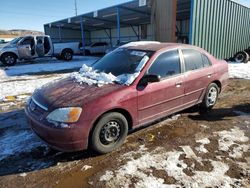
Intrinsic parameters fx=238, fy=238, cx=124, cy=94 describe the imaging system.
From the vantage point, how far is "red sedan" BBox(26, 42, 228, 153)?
3301mm

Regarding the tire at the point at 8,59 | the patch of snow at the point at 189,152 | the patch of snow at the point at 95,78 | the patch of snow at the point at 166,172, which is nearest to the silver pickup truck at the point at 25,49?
the tire at the point at 8,59

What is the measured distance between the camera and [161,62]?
14.1ft

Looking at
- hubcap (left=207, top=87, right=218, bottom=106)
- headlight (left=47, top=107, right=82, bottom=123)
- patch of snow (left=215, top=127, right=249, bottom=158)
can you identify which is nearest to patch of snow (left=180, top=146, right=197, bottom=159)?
patch of snow (left=215, top=127, right=249, bottom=158)

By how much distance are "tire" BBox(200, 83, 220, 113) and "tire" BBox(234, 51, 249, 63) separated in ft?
32.7

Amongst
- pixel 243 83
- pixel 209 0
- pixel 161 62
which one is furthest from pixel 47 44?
pixel 161 62

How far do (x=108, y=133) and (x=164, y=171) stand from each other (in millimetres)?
994

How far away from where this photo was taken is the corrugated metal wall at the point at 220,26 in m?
12.0

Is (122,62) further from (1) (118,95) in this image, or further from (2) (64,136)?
(2) (64,136)

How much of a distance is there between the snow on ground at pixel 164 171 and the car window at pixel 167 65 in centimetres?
133

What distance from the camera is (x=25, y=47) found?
15.7 m

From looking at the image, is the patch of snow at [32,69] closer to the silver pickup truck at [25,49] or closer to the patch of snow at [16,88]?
the silver pickup truck at [25,49]

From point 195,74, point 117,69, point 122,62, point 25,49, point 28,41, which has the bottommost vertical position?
point 195,74

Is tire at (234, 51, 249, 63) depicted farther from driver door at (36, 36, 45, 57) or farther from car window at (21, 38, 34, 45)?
car window at (21, 38, 34, 45)

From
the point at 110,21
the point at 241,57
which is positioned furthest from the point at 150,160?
the point at 110,21
